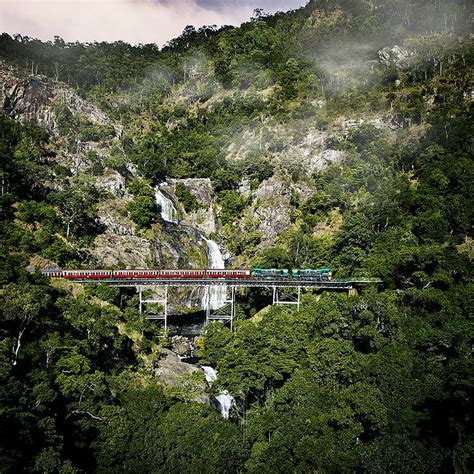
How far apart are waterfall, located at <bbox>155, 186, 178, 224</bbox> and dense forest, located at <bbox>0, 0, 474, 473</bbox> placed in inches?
153

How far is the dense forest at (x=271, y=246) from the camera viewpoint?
117 ft

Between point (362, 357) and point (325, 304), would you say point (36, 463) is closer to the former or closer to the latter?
point (362, 357)

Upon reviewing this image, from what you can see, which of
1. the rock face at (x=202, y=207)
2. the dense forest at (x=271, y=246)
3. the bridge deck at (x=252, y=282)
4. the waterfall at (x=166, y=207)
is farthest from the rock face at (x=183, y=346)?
the rock face at (x=202, y=207)

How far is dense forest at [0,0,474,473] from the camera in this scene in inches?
1403

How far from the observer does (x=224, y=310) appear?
230 feet

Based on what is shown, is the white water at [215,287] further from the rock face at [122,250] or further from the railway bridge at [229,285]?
the rock face at [122,250]

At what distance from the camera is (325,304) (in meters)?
52.8

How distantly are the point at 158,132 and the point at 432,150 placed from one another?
72.5 m

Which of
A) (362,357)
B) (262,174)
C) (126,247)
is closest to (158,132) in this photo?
(262,174)

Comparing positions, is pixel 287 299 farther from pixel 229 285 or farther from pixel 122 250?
pixel 122 250

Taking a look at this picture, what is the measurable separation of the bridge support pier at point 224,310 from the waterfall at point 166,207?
80.0ft

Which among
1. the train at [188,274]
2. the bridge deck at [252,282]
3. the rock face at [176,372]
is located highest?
the train at [188,274]

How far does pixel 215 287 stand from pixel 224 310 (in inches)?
192

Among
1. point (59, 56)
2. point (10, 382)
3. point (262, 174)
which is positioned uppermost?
point (59, 56)
